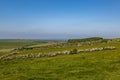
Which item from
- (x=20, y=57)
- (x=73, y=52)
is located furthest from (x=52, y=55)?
(x=20, y=57)

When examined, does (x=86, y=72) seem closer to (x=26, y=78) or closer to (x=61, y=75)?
(x=61, y=75)

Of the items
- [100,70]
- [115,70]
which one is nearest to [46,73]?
[100,70]

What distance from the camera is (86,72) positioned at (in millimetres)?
35344

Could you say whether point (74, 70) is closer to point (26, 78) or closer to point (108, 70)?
point (108, 70)

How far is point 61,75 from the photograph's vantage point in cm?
3428

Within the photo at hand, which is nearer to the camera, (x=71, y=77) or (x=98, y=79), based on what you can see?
(x=98, y=79)

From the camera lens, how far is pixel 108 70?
35.9 metres

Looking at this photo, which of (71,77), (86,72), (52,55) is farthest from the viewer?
(52,55)

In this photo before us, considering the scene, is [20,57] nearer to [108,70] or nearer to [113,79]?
[108,70]

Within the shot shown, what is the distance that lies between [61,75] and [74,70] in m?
3.97

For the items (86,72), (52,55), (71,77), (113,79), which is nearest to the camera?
(113,79)

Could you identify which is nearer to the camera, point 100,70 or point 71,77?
point 71,77

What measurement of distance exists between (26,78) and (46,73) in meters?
4.31

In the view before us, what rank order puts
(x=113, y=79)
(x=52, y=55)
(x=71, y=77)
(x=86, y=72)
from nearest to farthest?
(x=113, y=79) → (x=71, y=77) → (x=86, y=72) → (x=52, y=55)
